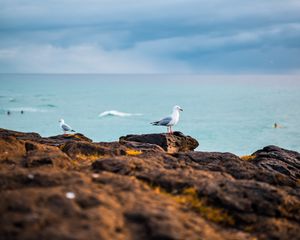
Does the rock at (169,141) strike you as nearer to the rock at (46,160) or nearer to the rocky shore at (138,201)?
the rocky shore at (138,201)

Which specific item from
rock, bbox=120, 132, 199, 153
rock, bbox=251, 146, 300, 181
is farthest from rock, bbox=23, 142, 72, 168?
rock, bbox=120, 132, 199, 153

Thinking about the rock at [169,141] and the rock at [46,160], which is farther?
the rock at [169,141]

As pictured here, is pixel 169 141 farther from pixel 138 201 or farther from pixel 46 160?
pixel 138 201

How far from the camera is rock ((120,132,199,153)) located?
1194 inches

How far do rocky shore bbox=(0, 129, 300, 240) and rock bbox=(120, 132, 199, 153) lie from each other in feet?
43.2

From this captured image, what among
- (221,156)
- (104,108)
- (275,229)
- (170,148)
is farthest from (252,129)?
(275,229)

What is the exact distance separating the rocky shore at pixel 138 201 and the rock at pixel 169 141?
1316 centimetres

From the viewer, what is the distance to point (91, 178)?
12047 mm

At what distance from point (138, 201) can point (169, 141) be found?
20121mm

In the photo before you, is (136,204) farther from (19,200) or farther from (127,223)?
(19,200)

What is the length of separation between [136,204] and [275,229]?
4.13 meters

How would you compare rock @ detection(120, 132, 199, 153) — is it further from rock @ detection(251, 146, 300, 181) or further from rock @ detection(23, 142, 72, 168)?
rock @ detection(23, 142, 72, 168)

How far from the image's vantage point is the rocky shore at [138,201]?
29.9 ft

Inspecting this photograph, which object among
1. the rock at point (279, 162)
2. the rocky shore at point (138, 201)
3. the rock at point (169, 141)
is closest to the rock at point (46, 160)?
the rocky shore at point (138, 201)
